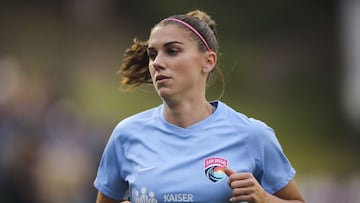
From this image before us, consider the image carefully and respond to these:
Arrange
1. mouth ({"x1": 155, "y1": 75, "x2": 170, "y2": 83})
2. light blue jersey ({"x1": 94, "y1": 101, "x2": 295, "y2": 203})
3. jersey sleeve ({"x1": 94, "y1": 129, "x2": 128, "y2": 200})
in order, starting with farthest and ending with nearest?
jersey sleeve ({"x1": 94, "y1": 129, "x2": 128, "y2": 200}) < mouth ({"x1": 155, "y1": 75, "x2": 170, "y2": 83}) < light blue jersey ({"x1": 94, "y1": 101, "x2": 295, "y2": 203})

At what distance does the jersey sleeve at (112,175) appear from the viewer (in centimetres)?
466

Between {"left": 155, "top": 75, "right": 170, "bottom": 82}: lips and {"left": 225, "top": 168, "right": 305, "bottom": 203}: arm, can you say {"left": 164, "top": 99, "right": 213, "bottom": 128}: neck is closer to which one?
{"left": 155, "top": 75, "right": 170, "bottom": 82}: lips

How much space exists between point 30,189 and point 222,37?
238 inches

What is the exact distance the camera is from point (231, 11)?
13891mm

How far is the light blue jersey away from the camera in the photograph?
4.32 meters

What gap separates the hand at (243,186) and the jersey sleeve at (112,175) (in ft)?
2.26

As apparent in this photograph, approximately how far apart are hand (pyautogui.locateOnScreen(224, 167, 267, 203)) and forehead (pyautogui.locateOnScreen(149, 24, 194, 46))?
28.5 inches

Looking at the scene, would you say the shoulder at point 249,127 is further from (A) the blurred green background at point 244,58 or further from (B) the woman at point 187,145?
(A) the blurred green background at point 244,58

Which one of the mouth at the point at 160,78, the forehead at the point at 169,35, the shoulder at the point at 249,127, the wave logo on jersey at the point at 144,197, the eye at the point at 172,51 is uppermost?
the forehead at the point at 169,35

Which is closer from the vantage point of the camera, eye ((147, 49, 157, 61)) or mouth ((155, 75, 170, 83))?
mouth ((155, 75, 170, 83))

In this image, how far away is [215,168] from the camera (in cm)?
434

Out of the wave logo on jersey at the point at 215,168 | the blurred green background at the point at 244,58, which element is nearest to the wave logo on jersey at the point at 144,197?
the wave logo on jersey at the point at 215,168

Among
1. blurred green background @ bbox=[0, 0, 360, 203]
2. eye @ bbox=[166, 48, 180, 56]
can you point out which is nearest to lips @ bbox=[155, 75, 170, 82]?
eye @ bbox=[166, 48, 180, 56]

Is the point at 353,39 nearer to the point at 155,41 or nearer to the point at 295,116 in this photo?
the point at 295,116
